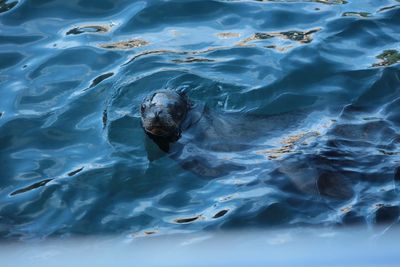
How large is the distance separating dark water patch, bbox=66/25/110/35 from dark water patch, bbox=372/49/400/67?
128 inches

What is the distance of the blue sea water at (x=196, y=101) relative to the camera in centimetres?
514

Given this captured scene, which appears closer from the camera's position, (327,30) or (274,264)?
(274,264)

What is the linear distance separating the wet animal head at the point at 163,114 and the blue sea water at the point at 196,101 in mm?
183

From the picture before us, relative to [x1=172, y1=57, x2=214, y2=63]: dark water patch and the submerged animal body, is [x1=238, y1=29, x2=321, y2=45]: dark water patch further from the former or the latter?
the submerged animal body

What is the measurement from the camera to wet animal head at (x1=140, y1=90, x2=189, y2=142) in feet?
19.3

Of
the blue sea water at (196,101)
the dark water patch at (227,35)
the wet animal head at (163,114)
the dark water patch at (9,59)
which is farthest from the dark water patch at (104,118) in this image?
the dark water patch at (227,35)

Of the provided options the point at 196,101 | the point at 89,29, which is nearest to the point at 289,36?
the point at 196,101

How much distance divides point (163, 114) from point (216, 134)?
0.53 metres

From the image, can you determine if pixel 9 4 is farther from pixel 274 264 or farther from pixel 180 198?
pixel 274 264

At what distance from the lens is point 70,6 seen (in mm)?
8617

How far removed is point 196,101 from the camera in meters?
6.55

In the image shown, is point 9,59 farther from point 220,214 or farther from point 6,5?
point 220,214

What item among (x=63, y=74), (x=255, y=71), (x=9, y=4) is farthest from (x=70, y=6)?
(x=255, y=71)

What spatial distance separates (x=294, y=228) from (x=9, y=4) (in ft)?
18.3
